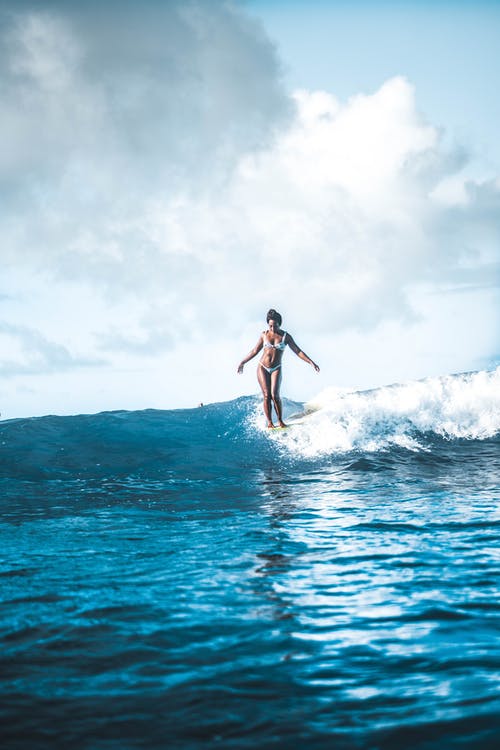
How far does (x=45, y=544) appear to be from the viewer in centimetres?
669

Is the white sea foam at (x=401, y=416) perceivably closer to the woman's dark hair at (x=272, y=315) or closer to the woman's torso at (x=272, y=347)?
the woman's torso at (x=272, y=347)

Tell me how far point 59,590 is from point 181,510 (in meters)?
3.80

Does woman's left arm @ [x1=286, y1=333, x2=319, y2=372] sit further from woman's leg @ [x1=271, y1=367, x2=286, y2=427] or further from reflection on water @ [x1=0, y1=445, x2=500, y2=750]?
reflection on water @ [x1=0, y1=445, x2=500, y2=750]

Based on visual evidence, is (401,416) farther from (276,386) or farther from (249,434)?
(249,434)

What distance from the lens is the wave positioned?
1350 centimetres

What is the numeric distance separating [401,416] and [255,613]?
12.3 metres

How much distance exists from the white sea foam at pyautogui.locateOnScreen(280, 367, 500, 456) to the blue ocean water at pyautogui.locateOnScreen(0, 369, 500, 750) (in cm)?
334

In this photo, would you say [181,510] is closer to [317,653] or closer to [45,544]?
[45,544]

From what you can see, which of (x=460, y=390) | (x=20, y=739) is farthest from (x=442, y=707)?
(x=460, y=390)

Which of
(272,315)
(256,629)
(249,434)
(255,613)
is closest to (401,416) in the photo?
(249,434)

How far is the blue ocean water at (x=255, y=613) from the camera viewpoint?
9.54 feet

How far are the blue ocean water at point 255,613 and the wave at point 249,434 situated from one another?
7.48 ft

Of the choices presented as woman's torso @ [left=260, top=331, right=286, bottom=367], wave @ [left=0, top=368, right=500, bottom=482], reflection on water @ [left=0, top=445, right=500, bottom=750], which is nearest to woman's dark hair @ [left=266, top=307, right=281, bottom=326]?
woman's torso @ [left=260, top=331, right=286, bottom=367]

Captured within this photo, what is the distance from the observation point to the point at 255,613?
4.25 m
